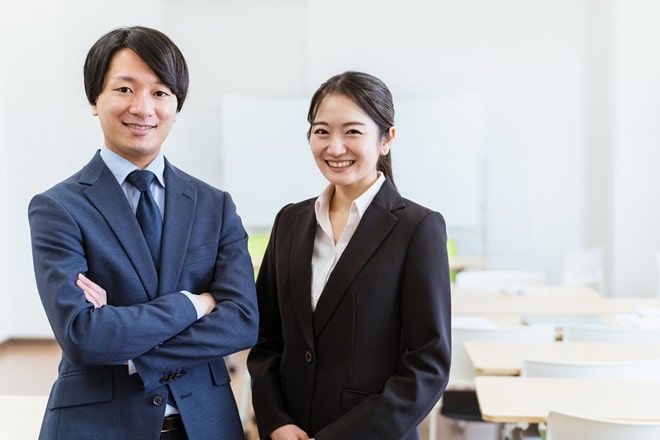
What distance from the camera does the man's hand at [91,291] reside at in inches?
56.4

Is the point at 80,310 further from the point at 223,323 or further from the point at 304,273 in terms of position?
the point at 304,273

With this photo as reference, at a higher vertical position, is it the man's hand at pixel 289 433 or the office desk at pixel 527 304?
the man's hand at pixel 289 433

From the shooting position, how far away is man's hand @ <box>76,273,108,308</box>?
4.70 feet

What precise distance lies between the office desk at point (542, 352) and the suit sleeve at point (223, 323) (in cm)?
138

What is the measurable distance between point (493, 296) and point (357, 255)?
2.87 m

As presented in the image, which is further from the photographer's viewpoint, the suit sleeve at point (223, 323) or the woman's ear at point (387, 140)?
the woman's ear at point (387, 140)

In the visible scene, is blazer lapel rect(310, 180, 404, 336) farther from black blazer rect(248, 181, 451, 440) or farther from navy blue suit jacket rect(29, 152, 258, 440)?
navy blue suit jacket rect(29, 152, 258, 440)

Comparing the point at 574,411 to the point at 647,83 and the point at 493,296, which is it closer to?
the point at 493,296

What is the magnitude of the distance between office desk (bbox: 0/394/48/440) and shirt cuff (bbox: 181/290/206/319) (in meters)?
0.63

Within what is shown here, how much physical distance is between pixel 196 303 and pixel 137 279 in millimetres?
132

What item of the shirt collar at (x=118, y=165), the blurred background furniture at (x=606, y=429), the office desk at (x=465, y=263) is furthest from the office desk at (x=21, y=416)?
the office desk at (x=465, y=263)

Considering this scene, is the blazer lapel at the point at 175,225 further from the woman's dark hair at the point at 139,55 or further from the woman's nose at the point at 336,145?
the woman's nose at the point at 336,145

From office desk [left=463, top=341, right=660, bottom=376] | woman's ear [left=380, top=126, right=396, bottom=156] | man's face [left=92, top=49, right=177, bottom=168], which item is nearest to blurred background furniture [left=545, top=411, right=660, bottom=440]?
office desk [left=463, top=341, right=660, bottom=376]

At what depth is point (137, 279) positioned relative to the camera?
1.48 m
